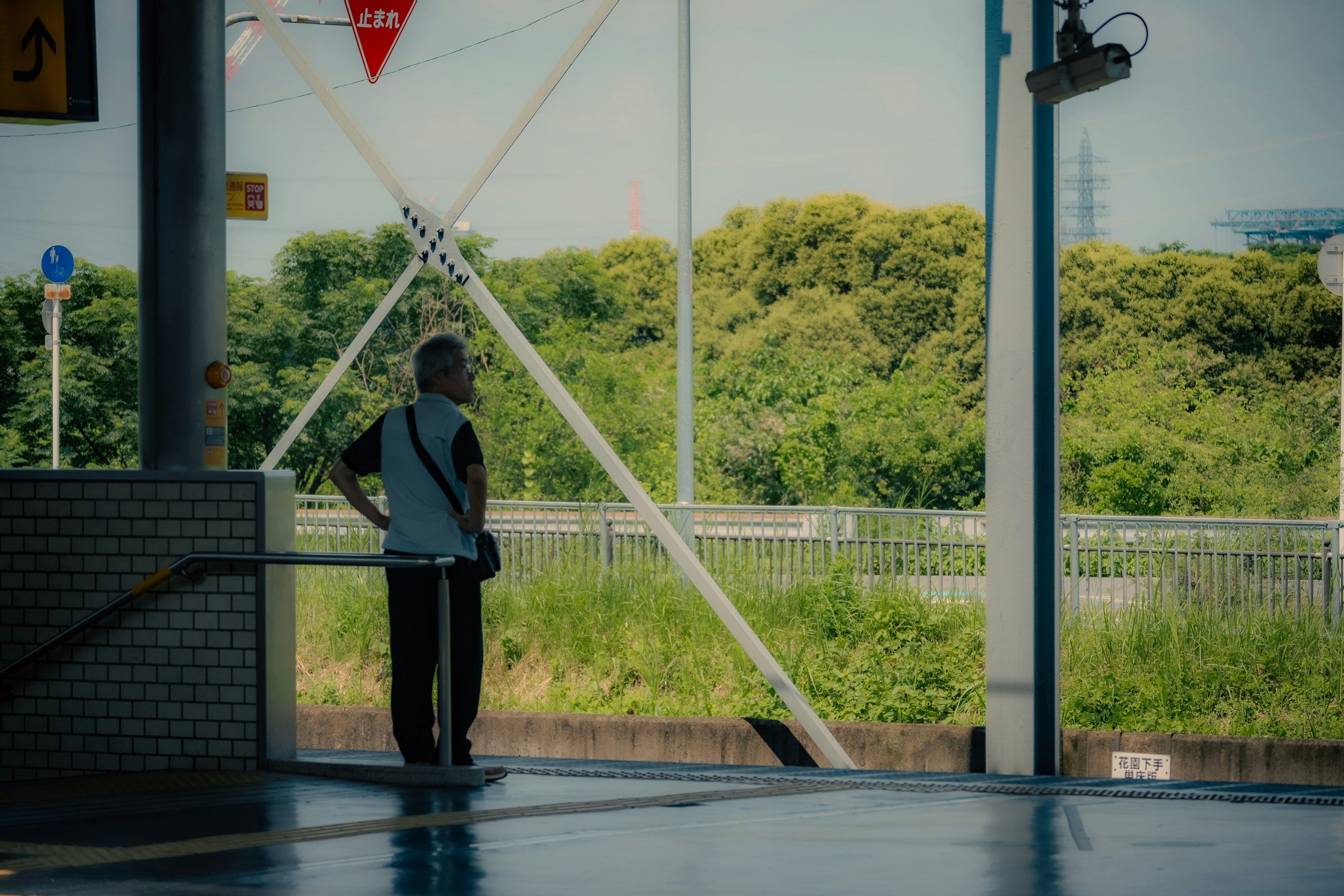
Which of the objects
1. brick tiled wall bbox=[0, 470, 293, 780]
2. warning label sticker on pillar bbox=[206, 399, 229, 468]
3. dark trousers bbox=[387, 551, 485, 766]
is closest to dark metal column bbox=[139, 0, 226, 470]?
warning label sticker on pillar bbox=[206, 399, 229, 468]

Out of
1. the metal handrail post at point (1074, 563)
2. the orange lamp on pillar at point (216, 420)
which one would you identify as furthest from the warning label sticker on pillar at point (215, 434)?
the metal handrail post at point (1074, 563)

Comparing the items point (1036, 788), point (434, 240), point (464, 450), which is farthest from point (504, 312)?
point (1036, 788)

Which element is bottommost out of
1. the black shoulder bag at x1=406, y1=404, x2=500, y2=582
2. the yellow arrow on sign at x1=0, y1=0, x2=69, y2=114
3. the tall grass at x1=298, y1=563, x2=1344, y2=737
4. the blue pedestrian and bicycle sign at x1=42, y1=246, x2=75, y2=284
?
the tall grass at x1=298, y1=563, x2=1344, y2=737

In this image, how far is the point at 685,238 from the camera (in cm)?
1527

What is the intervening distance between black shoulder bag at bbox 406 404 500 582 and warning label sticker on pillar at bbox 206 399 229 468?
1029 millimetres

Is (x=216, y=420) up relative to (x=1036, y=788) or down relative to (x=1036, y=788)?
up

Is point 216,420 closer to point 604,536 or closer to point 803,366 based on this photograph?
point 604,536

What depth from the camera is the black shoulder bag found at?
4.78 m

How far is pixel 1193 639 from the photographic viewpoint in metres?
8.91

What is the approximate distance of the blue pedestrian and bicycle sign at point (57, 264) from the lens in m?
14.7

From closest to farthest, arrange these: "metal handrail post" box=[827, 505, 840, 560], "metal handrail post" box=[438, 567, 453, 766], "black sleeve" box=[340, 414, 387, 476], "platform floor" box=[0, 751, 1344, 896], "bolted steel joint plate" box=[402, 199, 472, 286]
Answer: "platform floor" box=[0, 751, 1344, 896] → "metal handrail post" box=[438, 567, 453, 766] → "black sleeve" box=[340, 414, 387, 476] → "bolted steel joint plate" box=[402, 199, 472, 286] → "metal handrail post" box=[827, 505, 840, 560]

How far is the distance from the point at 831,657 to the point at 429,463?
205 inches

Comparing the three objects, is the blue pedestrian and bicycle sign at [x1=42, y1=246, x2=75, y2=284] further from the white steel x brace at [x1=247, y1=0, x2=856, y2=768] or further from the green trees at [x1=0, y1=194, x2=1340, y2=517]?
the white steel x brace at [x1=247, y1=0, x2=856, y2=768]

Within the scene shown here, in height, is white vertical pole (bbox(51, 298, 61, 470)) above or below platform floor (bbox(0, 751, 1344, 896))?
above
